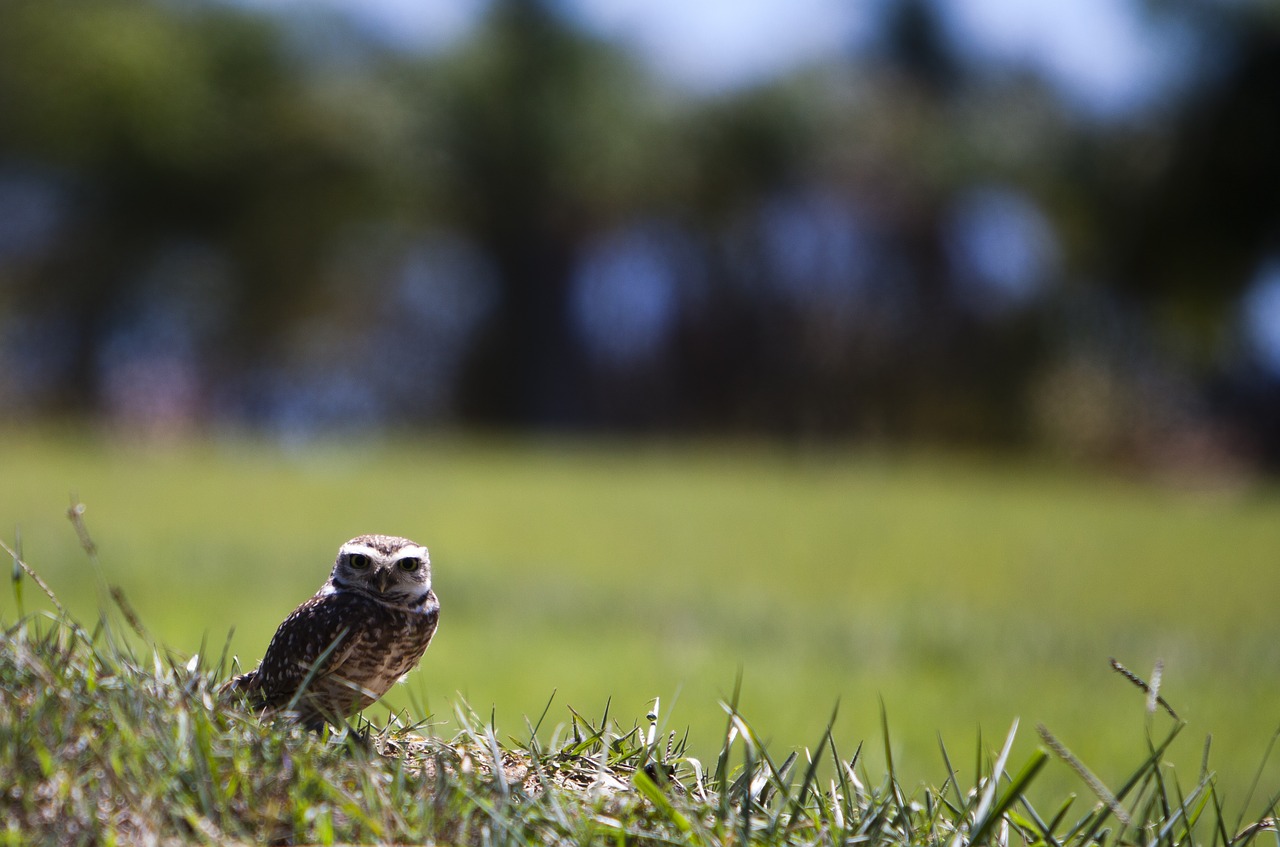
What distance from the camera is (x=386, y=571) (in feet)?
5.03

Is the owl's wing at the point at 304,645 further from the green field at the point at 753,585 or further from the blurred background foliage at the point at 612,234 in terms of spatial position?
the blurred background foliage at the point at 612,234

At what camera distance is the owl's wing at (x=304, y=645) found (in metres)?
1.50

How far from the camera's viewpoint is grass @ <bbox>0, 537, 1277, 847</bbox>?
3.72 ft

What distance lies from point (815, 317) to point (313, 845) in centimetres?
1506

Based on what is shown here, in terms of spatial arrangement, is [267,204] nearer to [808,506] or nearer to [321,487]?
[321,487]

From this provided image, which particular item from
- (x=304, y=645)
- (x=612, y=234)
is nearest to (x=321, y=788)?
(x=304, y=645)

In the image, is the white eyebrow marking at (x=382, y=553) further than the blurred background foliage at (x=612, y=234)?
No

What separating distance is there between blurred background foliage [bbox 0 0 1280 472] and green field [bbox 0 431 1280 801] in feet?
14.2

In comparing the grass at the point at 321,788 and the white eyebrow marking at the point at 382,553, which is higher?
the white eyebrow marking at the point at 382,553

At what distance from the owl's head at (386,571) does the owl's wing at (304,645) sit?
0.03 m

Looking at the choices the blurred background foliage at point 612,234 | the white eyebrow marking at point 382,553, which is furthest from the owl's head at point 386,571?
the blurred background foliage at point 612,234

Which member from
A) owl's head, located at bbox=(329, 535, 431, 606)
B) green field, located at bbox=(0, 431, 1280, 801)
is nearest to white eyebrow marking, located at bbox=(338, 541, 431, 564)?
owl's head, located at bbox=(329, 535, 431, 606)

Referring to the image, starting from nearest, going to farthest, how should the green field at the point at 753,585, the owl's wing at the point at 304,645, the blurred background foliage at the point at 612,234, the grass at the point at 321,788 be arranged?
the grass at the point at 321,788
the owl's wing at the point at 304,645
the green field at the point at 753,585
the blurred background foliage at the point at 612,234

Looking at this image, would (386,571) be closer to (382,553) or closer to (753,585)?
(382,553)
